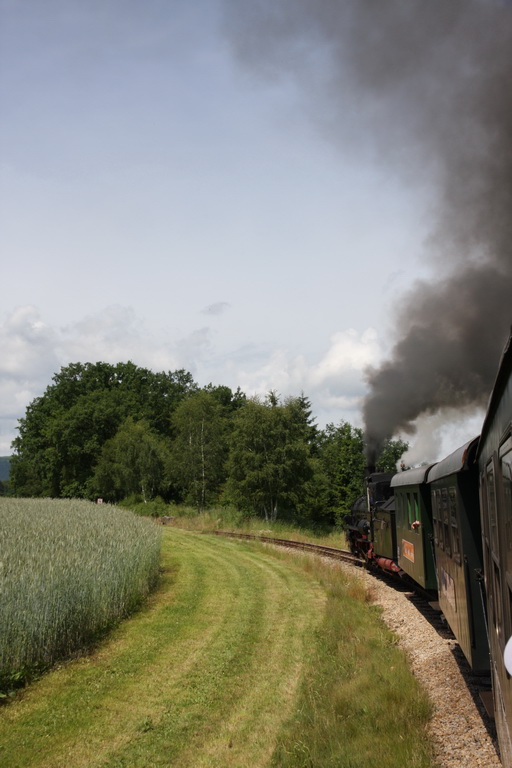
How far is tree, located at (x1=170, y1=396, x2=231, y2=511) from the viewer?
5309cm

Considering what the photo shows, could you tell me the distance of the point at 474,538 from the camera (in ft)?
24.8

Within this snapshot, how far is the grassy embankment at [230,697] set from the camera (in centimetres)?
784

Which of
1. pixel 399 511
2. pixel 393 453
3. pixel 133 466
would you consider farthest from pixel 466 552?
pixel 393 453

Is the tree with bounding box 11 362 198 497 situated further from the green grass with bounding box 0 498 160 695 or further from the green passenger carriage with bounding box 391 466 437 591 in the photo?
the green passenger carriage with bounding box 391 466 437 591

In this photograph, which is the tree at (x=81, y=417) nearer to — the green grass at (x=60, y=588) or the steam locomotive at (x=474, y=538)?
the green grass at (x=60, y=588)

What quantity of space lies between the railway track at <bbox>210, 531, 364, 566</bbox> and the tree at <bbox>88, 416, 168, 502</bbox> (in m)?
21.3

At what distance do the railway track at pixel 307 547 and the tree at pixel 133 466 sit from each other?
21306 mm

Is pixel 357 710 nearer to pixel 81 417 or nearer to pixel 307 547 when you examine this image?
pixel 307 547

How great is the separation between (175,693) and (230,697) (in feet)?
2.96

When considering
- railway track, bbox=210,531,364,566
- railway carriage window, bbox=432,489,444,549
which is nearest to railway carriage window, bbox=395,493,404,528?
railway carriage window, bbox=432,489,444,549

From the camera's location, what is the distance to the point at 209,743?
838 centimetres

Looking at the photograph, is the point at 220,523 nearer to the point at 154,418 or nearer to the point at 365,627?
the point at 365,627

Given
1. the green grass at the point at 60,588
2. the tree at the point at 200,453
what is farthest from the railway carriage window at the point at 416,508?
the tree at the point at 200,453

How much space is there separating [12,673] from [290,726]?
15.4ft
